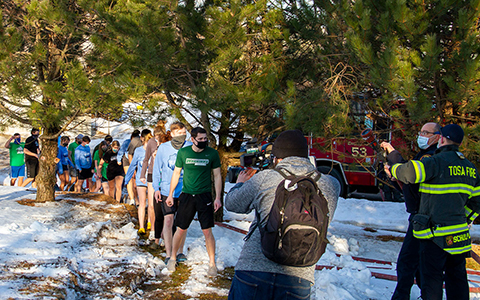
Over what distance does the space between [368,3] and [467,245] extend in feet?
11.2

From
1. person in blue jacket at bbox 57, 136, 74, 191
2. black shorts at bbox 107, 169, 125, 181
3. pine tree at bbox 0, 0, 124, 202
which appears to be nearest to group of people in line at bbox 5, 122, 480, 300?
pine tree at bbox 0, 0, 124, 202

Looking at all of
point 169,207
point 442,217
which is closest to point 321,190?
point 442,217

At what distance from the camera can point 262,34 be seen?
6.96 m

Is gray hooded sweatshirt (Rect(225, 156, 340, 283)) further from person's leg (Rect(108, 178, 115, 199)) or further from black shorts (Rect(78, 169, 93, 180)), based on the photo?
black shorts (Rect(78, 169, 93, 180))

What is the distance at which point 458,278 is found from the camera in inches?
132

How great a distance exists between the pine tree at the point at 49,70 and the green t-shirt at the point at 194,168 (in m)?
2.46

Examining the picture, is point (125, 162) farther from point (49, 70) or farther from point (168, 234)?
point (168, 234)

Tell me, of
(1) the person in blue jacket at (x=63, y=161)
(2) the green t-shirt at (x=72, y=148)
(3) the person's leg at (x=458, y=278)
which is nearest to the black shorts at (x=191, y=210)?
(3) the person's leg at (x=458, y=278)

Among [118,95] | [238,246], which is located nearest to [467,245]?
[238,246]

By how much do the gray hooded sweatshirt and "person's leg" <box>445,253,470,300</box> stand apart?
64.7 inches

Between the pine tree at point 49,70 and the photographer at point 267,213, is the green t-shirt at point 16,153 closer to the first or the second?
the pine tree at point 49,70

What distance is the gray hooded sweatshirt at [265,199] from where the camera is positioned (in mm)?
2297

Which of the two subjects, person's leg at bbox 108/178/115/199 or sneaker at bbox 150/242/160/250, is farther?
person's leg at bbox 108/178/115/199

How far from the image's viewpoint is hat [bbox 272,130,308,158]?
2449mm
